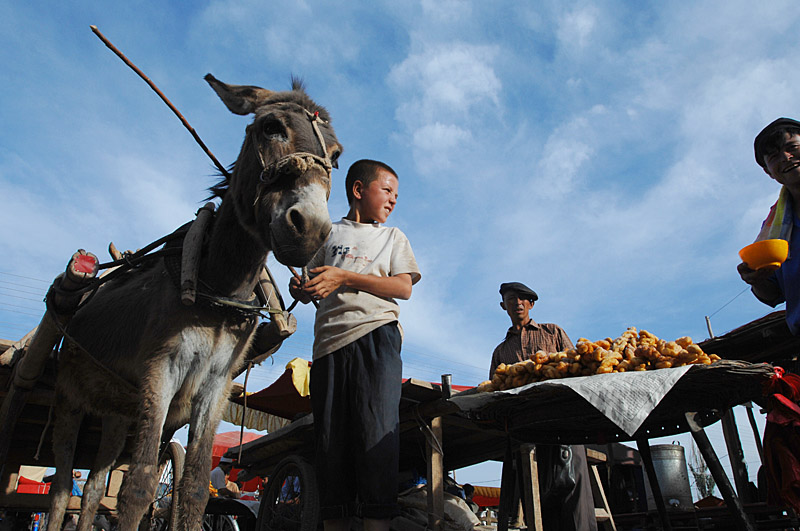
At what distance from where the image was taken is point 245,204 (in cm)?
293

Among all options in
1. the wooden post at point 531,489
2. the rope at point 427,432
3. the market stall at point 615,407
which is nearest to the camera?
the market stall at point 615,407

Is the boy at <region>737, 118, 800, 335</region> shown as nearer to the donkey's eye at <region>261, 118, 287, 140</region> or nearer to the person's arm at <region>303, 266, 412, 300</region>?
the person's arm at <region>303, 266, 412, 300</region>

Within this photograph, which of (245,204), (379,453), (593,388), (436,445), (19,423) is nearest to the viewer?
(593,388)

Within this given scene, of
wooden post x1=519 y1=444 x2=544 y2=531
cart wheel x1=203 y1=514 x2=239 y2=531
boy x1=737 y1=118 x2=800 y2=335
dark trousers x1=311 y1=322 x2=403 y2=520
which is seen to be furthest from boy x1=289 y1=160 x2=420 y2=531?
cart wheel x1=203 y1=514 x2=239 y2=531

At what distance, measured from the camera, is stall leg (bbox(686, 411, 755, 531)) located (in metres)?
2.03

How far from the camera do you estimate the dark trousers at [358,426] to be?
7.41 ft

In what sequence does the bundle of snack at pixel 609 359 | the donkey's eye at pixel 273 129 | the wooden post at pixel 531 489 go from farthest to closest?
the donkey's eye at pixel 273 129, the wooden post at pixel 531 489, the bundle of snack at pixel 609 359

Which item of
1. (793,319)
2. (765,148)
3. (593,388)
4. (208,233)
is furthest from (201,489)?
(765,148)

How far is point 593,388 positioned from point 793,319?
124 cm

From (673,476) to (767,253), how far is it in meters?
7.43

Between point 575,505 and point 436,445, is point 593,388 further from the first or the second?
point 436,445

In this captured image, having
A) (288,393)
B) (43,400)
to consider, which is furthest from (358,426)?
(288,393)

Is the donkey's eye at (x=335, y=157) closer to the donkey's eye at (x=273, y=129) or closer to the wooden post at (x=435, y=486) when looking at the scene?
the donkey's eye at (x=273, y=129)

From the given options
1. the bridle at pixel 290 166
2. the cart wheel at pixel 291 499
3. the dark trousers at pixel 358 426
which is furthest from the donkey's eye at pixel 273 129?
the cart wheel at pixel 291 499
